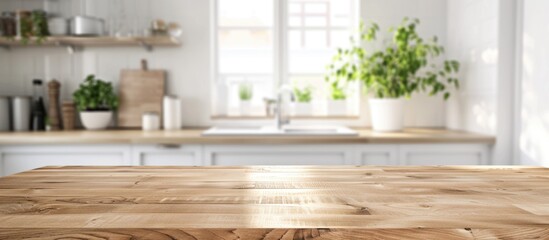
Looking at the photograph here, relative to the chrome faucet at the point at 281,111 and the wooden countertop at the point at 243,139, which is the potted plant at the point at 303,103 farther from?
the wooden countertop at the point at 243,139

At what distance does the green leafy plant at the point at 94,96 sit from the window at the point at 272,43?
0.72 meters

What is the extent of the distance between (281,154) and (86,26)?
4.95ft

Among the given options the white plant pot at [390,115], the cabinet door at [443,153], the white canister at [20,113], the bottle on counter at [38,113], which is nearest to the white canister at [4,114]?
the white canister at [20,113]

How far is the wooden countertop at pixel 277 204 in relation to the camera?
73cm

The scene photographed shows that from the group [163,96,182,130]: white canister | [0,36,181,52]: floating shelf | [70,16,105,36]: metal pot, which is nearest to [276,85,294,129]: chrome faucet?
[163,96,182,130]: white canister

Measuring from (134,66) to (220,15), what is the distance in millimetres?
712

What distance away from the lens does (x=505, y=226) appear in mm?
751

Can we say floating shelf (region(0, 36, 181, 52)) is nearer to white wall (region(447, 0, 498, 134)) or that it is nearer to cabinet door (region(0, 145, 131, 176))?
cabinet door (region(0, 145, 131, 176))

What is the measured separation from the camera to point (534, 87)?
2395 mm

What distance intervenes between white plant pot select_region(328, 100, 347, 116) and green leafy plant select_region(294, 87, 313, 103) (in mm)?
150

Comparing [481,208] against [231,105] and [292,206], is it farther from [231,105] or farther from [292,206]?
[231,105]

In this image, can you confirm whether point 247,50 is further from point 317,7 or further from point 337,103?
point 337,103

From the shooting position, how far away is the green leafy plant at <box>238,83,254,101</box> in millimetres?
3492

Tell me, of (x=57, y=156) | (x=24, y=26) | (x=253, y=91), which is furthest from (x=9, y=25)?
(x=253, y=91)
